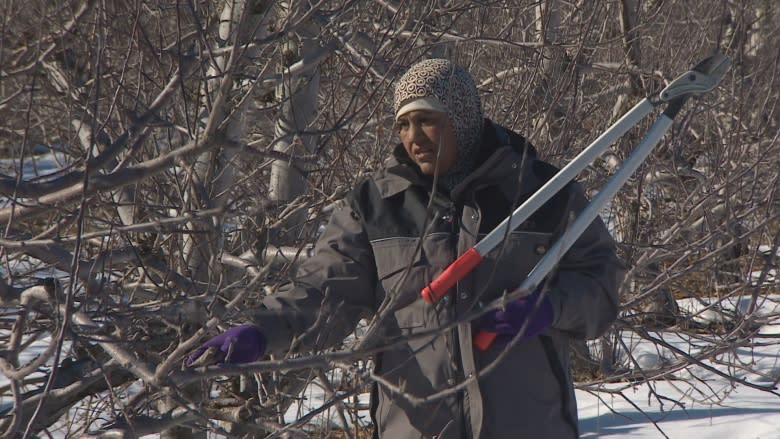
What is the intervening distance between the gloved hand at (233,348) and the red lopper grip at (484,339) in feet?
1.71

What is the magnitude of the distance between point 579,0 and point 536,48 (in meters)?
0.89

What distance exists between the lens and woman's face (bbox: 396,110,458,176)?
2.46 m

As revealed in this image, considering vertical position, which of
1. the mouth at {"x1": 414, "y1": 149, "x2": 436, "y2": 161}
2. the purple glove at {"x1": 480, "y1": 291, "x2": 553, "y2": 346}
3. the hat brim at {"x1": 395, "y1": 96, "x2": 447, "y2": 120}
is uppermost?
the hat brim at {"x1": 395, "y1": 96, "x2": 447, "y2": 120}

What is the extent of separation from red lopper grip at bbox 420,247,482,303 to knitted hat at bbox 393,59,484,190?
0.28 m

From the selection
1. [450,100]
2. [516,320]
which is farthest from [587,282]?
[450,100]

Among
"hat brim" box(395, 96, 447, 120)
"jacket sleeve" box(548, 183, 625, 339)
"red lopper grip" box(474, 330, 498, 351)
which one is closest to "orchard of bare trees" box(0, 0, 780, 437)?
"hat brim" box(395, 96, 447, 120)

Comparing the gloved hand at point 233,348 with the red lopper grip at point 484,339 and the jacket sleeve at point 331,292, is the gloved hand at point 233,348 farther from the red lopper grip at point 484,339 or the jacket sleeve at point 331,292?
the red lopper grip at point 484,339

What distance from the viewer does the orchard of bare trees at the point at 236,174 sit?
2074 mm

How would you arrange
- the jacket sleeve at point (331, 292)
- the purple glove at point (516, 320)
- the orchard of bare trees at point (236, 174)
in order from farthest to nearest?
1. the jacket sleeve at point (331, 292)
2. the purple glove at point (516, 320)
3. the orchard of bare trees at point (236, 174)

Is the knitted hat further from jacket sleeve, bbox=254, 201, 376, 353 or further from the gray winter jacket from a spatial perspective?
jacket sleeve, bbox=254, 201, 376, 353

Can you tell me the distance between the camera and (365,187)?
2.56 metres

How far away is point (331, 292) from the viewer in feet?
8.04

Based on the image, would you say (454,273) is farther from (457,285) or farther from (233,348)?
(233,348)

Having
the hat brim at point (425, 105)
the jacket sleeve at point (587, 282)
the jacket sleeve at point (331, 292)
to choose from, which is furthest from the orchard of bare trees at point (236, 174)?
the jacket sleeve at point (587, 282)
